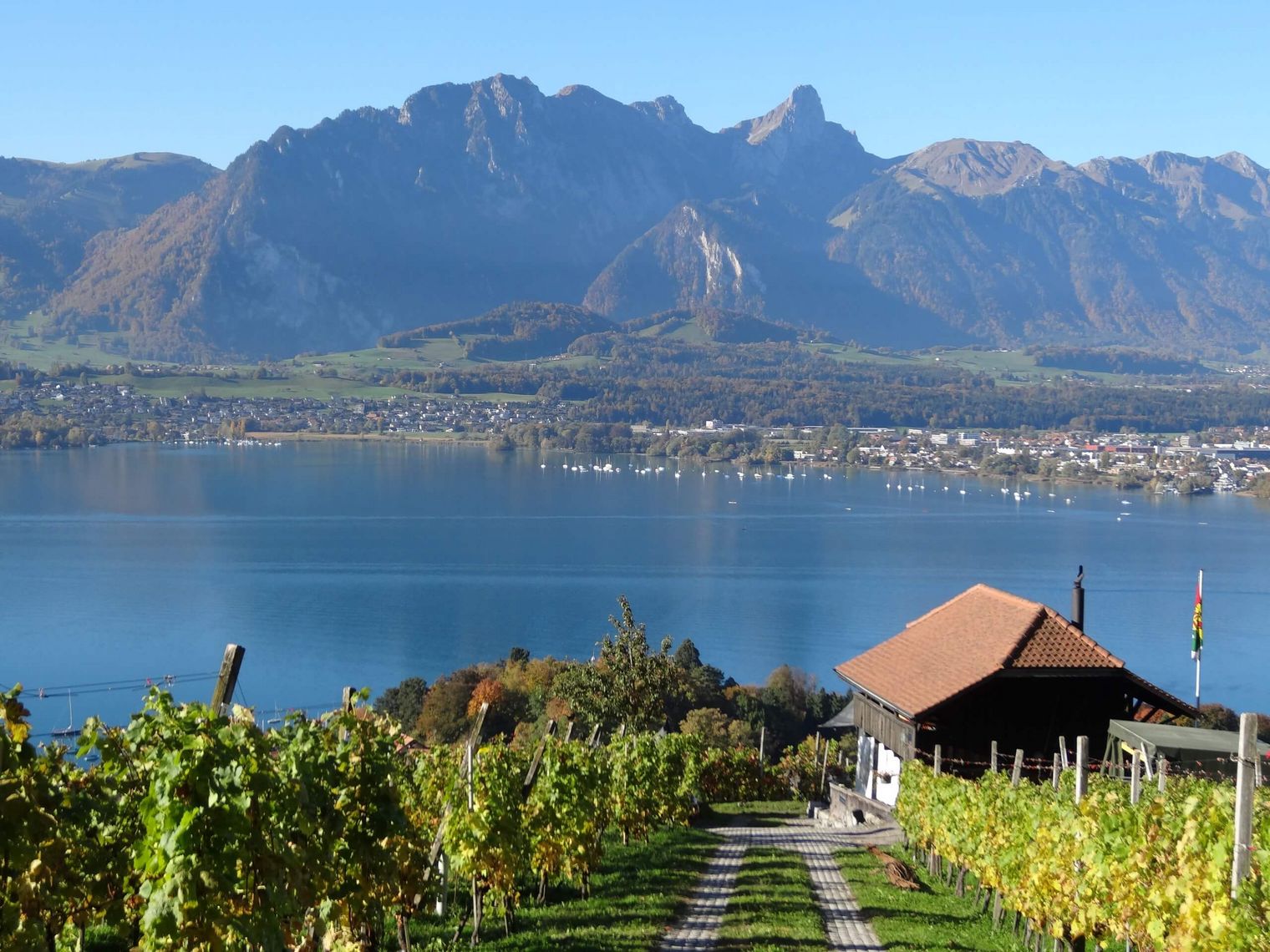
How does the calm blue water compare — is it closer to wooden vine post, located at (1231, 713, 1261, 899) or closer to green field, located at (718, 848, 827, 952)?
green field, located at (718, 848, 827, 952)

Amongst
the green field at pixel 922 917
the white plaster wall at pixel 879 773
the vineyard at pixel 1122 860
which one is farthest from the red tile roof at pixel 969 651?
the vineyard at pixel 1122 860

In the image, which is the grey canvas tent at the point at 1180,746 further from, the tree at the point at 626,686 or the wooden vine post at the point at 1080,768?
the tree at the point at 626,686

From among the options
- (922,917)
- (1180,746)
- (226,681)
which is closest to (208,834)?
(226,681)

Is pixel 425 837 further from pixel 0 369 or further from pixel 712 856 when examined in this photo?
pixel 0 369

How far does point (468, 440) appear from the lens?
166 m

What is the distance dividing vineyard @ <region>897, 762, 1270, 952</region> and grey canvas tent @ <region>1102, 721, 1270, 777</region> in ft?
12.0

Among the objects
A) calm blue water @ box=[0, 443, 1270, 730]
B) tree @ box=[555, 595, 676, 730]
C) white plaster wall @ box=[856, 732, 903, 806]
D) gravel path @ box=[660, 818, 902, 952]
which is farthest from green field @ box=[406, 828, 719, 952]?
calm blue water @ box=[0, 443, 1270, 730]

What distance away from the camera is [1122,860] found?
7.61 metres

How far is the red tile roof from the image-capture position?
19141mm

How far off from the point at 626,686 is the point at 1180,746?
9.77 metres

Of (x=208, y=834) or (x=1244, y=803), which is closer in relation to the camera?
(x=208, y=834)

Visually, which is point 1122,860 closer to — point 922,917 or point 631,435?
point 922,917

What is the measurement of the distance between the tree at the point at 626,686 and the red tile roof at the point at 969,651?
288cm

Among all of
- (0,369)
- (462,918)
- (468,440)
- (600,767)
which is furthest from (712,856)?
(0,369)
